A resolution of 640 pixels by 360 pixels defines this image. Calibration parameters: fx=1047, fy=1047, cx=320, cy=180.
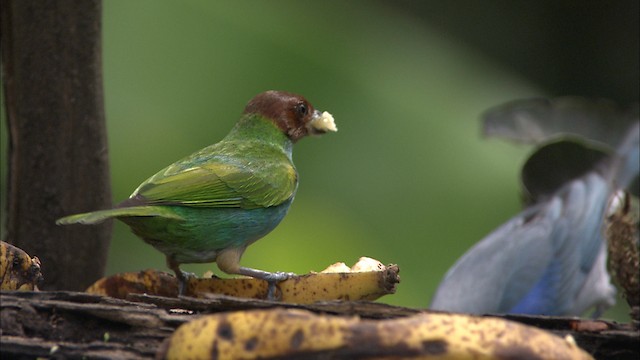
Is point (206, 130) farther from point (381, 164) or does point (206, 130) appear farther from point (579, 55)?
point (579, 55)

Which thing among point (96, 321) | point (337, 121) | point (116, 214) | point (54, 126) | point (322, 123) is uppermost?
point (337, 121)

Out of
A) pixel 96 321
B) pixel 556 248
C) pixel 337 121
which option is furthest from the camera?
pixel 556 248

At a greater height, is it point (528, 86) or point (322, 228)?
point (528, 86)

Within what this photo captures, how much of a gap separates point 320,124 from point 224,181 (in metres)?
0.50

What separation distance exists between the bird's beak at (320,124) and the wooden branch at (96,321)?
124 centimetres

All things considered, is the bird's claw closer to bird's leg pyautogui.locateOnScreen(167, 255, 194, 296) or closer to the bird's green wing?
bird's leg pyautogui.locateOnScreen(167, 255, 194, 296)

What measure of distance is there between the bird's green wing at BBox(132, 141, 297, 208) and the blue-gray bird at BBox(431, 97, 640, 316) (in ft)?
7.66

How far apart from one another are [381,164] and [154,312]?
3377 mm

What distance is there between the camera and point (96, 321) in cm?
173

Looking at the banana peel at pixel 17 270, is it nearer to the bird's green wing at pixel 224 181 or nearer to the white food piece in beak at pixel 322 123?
the bird's green wing at pixel 224 181

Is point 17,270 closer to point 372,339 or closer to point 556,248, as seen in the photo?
point 372,339

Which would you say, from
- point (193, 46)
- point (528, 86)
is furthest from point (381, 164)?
point (528, 86)

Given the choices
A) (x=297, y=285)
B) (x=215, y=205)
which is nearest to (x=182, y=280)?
(x=215, y=205)

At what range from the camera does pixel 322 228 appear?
4.41 meters
